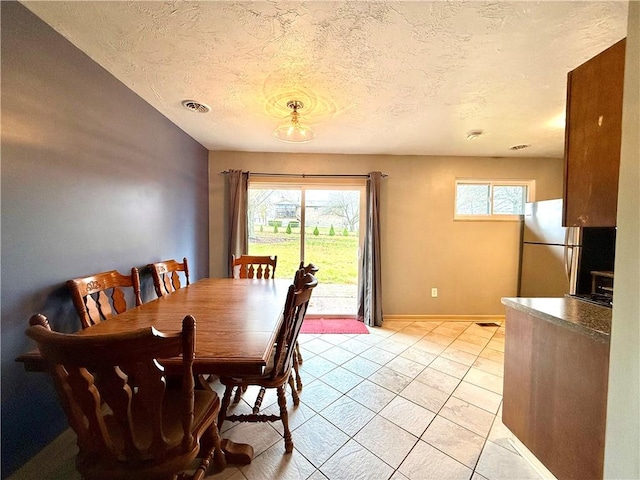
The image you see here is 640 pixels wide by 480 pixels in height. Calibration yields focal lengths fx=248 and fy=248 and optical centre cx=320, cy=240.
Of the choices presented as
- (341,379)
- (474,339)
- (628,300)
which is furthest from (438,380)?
(628,300)

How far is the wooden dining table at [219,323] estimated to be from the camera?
960mm

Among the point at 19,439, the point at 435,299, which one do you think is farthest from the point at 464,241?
the point at 19,439

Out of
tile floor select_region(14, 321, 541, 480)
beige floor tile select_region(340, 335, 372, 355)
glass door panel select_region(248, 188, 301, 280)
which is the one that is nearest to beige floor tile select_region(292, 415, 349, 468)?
tile floor select_region(14, 321, 541, 480)

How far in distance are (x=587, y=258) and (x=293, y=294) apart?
286cm

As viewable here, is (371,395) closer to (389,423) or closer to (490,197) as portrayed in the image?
(389,423)

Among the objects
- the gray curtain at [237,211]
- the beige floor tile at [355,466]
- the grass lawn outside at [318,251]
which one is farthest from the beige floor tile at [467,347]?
the gray curtain at [237,211]

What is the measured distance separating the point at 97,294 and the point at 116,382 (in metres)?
1.18

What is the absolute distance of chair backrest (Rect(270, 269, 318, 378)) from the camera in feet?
4.03

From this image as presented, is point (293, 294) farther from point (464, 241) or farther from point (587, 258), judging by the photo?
point (464, 241)

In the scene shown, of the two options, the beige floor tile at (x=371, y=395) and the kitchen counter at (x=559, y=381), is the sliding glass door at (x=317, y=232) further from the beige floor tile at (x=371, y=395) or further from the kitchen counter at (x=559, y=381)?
the kitchen counter at (x=559, y=381)

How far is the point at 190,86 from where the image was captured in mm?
1814

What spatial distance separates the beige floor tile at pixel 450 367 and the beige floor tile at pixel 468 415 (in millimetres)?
383

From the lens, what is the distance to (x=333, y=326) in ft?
10.6

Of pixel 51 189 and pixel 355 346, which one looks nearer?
pixel 51 189
